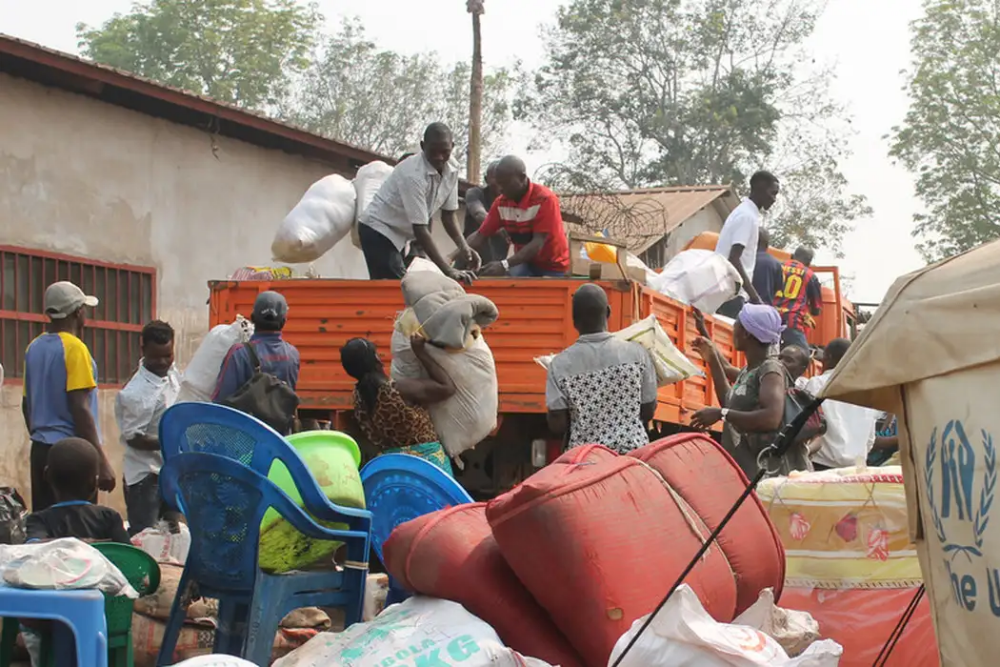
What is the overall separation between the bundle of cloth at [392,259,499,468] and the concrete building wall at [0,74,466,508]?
20.3ft

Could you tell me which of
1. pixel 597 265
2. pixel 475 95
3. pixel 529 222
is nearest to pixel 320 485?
pixel 597 265

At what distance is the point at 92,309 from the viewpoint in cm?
1198

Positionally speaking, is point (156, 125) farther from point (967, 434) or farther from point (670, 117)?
point (670, 117)

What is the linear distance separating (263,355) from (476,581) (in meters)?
2.70

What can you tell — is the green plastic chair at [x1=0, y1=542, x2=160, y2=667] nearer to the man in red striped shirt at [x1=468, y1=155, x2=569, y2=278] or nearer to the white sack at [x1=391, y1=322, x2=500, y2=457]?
the white sack at [x1=391, y1=322, x2=500, y2=457]

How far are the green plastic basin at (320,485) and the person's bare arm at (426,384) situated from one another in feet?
3.65

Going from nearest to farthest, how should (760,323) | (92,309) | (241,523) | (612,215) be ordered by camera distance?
1. (241,523)
2. (760,323)
3. (92,309)
4. (612,215)

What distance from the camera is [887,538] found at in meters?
4.57

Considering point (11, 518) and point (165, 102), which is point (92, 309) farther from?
point (11, 518)

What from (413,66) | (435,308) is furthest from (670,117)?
(435,308)

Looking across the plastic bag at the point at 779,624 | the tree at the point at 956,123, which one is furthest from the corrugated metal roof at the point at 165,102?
the tree at the point at 956,123

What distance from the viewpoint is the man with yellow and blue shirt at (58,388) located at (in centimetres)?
634

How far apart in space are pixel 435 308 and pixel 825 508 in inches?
81.8

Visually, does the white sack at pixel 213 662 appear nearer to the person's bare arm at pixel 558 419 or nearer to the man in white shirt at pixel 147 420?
the person's bare arm at pixel 558 419
